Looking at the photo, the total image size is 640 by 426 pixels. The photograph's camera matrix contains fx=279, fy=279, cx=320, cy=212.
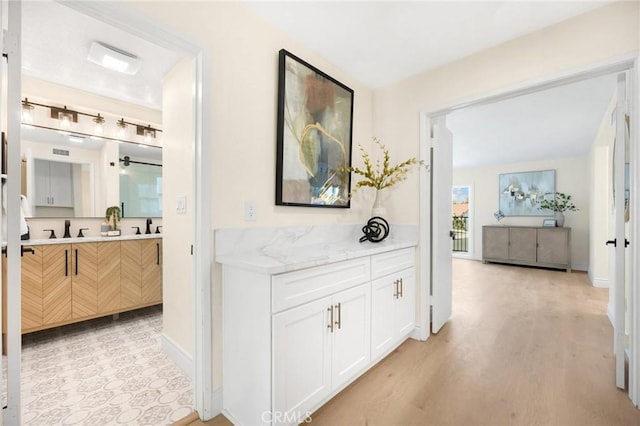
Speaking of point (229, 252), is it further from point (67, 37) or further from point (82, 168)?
point (82, 168)

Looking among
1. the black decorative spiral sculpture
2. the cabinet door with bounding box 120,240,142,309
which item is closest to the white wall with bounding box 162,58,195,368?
the cabinet door with bounding box 120,240,142,309

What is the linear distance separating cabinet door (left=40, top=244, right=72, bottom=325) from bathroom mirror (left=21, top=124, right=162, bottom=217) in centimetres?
59

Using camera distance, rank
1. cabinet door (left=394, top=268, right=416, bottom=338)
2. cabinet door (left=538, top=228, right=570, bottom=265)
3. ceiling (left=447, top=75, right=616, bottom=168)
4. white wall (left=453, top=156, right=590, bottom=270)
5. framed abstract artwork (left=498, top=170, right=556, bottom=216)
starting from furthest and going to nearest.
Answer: framed abstract artwork (left=498, top=170, right=556, bottom=216) < white wall (left=453, top=156, right=590, bottom=270) < cabinet door (left=538, top=228, right=570, bottom=265) < ceiling (left=447, top=75, right=616, bottom=168) < cabinet door (left=394, top=268, right=416, bottom=338)

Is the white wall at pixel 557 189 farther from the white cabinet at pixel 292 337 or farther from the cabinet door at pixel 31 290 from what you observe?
the cabinet door at pixel 31 290

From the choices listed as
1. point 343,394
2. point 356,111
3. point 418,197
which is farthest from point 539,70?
point 343,394

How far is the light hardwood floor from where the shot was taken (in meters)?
1.56

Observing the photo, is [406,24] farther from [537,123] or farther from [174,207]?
[537,123]

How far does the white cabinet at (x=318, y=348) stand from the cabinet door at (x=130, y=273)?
2.33m

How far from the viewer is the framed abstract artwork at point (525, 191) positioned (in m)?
6.06

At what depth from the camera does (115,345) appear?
2.38 meters

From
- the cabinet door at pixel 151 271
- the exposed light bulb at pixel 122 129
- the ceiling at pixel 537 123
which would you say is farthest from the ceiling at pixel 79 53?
the ceiling at pixel 537 123

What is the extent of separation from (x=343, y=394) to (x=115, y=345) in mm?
1996

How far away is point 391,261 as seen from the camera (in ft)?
7.06

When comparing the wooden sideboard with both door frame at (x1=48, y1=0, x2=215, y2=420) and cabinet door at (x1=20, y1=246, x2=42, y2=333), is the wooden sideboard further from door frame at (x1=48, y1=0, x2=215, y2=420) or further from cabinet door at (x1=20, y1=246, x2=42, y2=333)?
cabinet door at (x1=20, y1=246, x2=42, y2=333)
